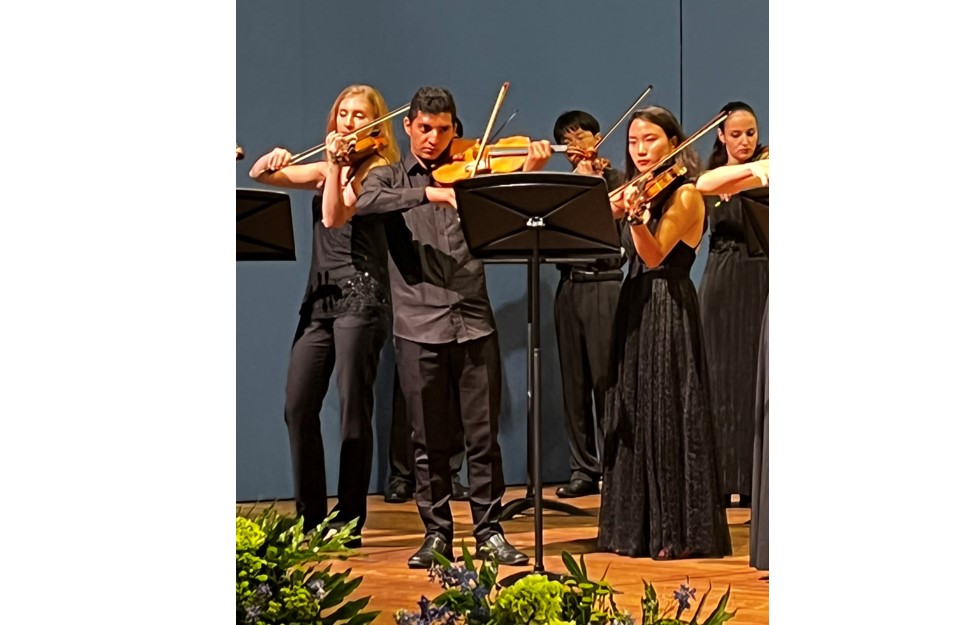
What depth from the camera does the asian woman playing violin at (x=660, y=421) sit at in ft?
10.7

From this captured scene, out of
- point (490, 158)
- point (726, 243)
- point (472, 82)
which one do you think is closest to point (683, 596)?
point (726, 243)

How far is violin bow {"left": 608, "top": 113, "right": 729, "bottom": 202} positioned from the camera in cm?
318

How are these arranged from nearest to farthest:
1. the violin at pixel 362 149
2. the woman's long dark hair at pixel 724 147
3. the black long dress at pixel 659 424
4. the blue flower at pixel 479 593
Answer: the blue flower at pixel 479 593 → the woman's long dark hair at pixel 724 147 → the black long dress at pixel 659 424 → the violin at pixel 362 149

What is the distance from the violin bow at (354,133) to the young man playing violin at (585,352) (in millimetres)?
565

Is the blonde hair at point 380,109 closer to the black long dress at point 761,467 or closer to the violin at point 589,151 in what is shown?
the violin at point 589,151

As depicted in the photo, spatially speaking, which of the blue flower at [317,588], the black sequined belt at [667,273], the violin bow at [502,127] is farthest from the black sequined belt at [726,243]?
the blue flower at [317,588]

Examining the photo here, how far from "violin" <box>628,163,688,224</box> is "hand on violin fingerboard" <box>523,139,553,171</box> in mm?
237

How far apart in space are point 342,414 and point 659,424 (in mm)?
815

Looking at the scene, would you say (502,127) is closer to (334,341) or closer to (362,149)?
(362,149)

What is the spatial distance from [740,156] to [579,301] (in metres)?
0.52

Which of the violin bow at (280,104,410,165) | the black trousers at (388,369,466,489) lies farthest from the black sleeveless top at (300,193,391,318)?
the black trousers at (388,369,466,489)

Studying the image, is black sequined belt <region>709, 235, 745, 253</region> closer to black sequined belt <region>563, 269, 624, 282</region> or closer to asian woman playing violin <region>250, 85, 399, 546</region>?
black sequined belt <region>563, 269, 624, 282</region>
